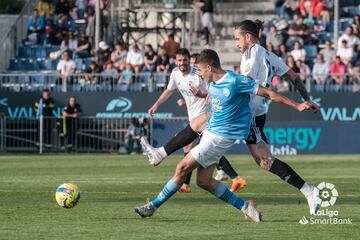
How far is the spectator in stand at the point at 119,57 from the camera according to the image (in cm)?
3890

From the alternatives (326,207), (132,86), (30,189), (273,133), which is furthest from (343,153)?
(326,207)

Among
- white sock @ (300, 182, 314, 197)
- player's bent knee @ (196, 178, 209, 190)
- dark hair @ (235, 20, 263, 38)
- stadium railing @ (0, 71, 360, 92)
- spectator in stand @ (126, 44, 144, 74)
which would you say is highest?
dark hair @ (235, 20, 263, 38)

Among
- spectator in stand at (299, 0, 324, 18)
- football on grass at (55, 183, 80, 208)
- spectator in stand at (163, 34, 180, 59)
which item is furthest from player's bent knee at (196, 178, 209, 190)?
spectator in stand at (299, 0, 324, 18)

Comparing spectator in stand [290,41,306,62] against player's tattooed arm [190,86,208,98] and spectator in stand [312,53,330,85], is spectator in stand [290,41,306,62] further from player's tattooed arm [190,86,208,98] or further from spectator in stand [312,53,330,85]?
player's tattooed arm [190,86,208,98]

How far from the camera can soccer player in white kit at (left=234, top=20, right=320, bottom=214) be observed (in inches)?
597

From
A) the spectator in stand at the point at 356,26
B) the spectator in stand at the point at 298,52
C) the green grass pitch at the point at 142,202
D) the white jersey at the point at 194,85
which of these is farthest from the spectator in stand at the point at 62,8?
the white jersey at the point at 194,85

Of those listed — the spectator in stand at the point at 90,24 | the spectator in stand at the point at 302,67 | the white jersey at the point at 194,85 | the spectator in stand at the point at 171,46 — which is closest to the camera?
the white jersey at the point at 194,85

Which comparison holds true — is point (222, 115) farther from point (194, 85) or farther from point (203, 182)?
point (194, 85)

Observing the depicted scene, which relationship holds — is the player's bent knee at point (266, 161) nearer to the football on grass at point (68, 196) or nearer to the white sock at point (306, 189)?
the white sock at point (306, 189)

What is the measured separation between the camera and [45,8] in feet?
143

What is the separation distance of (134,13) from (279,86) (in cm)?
889

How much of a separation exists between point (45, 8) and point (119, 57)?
16.3ft

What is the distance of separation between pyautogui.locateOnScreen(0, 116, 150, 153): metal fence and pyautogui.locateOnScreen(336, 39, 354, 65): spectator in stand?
683cm

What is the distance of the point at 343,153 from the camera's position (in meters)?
35.8
